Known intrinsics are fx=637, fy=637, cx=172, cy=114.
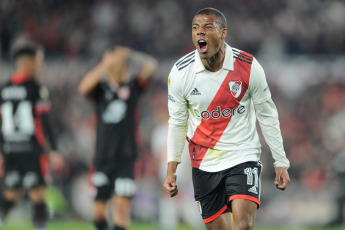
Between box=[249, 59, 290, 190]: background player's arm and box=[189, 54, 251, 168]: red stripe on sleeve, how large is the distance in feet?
0.23

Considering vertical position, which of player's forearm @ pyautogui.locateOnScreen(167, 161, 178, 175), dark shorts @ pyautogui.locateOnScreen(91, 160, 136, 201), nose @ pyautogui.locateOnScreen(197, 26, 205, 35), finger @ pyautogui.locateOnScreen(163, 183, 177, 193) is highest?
nose @ pyautogui.locateOnScreen(197, 26, 205, 35)

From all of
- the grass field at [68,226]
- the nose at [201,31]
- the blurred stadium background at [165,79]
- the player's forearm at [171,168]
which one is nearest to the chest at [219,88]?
the nose at [201,31]

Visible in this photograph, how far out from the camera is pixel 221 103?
5.20 metres

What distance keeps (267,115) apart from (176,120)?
2.49 feet

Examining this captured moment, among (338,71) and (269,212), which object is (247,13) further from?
(269,212)

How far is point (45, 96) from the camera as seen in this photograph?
29.3ft

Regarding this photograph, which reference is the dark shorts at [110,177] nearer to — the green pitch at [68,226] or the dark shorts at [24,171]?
the dark shorts at [24,171]

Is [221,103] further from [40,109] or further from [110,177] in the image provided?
[40,109]

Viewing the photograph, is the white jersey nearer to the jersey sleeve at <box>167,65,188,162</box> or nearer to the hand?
the jersey sleeve at <box>167,65,188,162</box>

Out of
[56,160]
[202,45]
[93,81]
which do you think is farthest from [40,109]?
[202,45]

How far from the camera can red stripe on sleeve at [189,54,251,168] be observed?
5.16 m

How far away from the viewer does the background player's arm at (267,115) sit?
5.12 meters

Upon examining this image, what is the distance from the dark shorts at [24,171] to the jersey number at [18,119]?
37 centimetres

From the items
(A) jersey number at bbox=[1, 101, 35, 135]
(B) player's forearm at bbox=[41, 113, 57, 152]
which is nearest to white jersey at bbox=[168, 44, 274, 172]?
(B) player's forearm at bbox=[41, 113, 57, 152]
